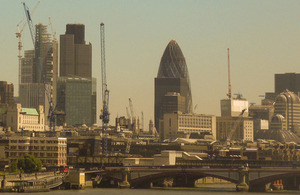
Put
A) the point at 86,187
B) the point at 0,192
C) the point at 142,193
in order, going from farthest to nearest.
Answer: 1. the point at 86,187
2. the point at 142,193
3. the point at 0,192

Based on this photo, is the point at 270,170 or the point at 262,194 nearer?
the point at 262,194

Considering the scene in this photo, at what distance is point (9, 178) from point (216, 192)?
3728cm

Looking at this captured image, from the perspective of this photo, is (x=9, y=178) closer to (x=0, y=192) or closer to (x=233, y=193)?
(x=0, y=192)

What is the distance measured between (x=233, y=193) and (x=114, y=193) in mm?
22732

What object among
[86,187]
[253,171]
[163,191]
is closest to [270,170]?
[253,171]

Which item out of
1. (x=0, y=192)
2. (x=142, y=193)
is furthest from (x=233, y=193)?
(x=0, y=192)

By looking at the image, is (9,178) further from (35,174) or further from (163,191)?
(163,191)

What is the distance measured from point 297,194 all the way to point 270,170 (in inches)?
451

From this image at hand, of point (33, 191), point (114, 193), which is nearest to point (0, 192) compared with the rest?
point (33, 191)

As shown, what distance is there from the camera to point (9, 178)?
183 m

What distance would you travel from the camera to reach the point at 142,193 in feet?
593

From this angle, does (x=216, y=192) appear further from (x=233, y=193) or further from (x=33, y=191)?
(x=33, y=191)

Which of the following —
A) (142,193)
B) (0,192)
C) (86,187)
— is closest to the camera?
(0,192)

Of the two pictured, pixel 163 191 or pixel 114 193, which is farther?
pixel 163 191
